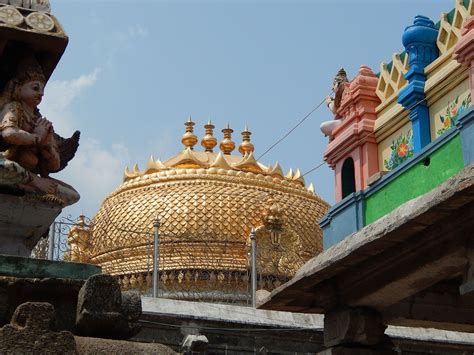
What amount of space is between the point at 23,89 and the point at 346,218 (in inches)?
348

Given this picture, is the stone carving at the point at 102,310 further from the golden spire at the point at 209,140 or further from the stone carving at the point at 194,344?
the golden spire at the point at 209,140

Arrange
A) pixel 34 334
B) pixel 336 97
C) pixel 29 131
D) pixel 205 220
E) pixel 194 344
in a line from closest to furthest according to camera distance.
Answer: pixel 34 334 < pixel 29 131 < pixel 194 344 < pixel 336 97 < pixel 205 220

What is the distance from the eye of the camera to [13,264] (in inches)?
162

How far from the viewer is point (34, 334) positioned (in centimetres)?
377

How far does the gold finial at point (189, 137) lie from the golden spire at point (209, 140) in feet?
1.04

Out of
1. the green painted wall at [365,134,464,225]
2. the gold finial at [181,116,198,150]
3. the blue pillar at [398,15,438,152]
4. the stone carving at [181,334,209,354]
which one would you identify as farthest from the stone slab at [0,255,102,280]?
the gold finial at [181,116,198,150]

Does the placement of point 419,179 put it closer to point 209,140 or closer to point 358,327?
point 358,327

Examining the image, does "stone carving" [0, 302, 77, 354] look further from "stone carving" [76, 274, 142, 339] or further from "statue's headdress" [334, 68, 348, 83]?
"statue's headdress" [334, 68, 348, 83]

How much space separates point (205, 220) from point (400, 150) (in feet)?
35.3

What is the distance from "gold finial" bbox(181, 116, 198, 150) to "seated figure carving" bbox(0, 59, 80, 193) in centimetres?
2260

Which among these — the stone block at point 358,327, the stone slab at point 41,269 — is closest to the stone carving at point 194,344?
the stone block at point 358,327

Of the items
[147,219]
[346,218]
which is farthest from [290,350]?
[147,219]

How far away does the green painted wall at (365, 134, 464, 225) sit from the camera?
1006cm

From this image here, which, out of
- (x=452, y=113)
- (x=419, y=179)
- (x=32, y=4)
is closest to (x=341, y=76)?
(x=452, y=113)
